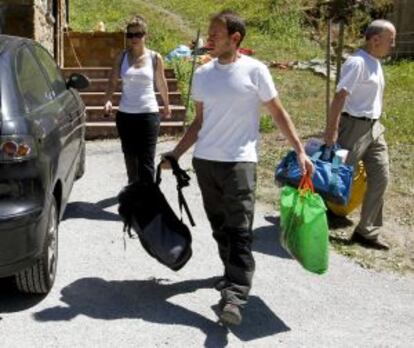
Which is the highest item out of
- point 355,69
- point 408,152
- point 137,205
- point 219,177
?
point 355,69

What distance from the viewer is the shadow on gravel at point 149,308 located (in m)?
4.03

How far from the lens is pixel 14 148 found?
3797mm

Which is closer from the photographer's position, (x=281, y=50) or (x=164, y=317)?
(x=164, y=317)

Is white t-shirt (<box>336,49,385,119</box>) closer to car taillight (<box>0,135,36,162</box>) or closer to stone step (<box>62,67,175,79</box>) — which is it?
car taillight (<box>0,135,36,162</box>)

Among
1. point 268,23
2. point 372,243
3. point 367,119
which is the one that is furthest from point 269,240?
point 268,23

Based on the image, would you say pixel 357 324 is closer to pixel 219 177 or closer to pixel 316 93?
pixel 219 177

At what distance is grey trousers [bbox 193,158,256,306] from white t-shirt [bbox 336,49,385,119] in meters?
1.56

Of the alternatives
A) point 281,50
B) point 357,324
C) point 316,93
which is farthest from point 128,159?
point 281,50

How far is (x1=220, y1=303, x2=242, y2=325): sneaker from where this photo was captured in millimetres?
3869

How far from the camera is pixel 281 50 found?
18.8 metres

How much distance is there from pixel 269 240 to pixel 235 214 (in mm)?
1912

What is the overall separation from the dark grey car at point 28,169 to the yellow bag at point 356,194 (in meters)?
2.53

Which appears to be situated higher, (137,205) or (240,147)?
(240,147)

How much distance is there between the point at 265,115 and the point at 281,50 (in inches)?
332
